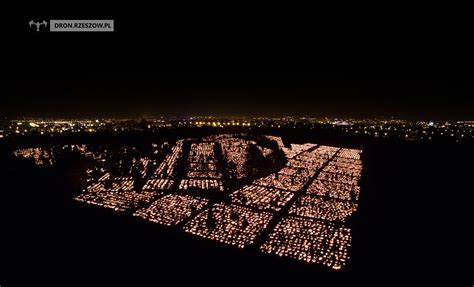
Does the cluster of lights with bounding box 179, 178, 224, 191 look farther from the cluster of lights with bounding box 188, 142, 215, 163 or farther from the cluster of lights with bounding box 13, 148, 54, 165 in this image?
the cluster of lights with bounding box 13, 148, 54, 165

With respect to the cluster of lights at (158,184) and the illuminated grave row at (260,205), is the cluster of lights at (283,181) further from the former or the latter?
the cluster of lights at (158,184)

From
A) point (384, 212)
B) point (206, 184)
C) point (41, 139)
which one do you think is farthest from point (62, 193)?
point (41, 139)

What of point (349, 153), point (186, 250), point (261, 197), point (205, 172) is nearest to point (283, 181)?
point (261, 197)

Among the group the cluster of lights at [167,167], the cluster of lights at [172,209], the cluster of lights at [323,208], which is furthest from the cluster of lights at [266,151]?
the cluster of lights at [172,209]

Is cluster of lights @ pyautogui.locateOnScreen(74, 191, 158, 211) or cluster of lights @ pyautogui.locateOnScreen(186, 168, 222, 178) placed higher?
cluster of lights @ pyautogui.locateOnScreen(186, 168, 222, 178)

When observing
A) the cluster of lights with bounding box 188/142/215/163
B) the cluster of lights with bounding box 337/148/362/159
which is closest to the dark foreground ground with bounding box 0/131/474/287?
the cluster of lights with bounding box 188/142/215/163

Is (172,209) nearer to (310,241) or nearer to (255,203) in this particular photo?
(255,203)
